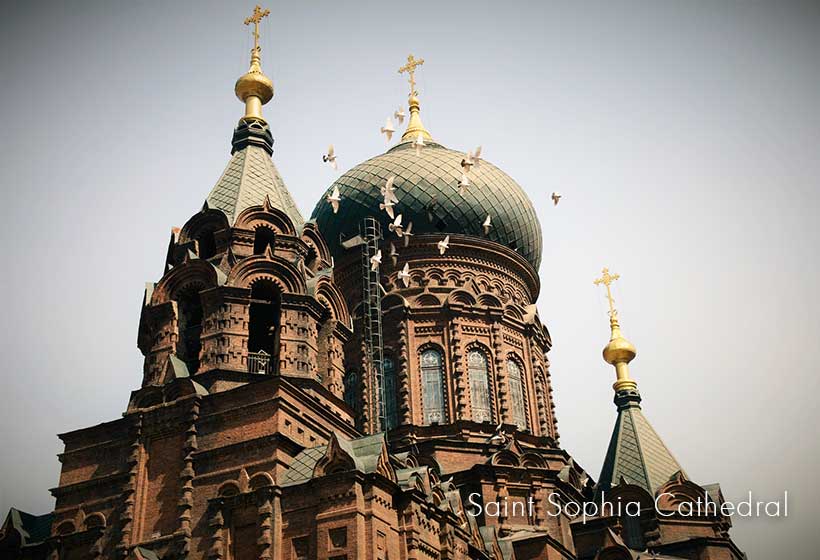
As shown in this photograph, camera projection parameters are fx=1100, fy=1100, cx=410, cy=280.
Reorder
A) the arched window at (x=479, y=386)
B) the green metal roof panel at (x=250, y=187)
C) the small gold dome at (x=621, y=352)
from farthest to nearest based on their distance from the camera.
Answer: the small gold dome at (x=621, y=352) → the arched window at (x=479, y=386) → the green metal roof panel at (x=250, y=187)

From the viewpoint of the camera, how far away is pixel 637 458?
29922 millimetres

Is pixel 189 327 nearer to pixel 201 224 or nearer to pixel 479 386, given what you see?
pixel 201 224

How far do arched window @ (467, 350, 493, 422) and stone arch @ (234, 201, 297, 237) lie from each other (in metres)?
7.00

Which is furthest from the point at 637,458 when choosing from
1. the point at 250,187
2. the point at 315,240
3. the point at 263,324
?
the point at 250,187

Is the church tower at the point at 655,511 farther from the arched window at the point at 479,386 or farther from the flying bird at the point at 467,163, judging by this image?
the flying bird at the point at 467,163

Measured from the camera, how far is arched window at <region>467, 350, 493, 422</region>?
2755 centimetres

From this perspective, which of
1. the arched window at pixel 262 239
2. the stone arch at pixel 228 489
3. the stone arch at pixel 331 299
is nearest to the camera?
the stone arch at pixel 228 489

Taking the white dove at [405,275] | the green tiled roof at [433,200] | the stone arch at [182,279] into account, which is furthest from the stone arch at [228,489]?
the green tiled roof at [433,200]

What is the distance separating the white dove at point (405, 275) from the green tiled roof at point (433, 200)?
127cm

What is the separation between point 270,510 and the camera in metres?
18.5

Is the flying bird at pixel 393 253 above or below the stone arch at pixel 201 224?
above

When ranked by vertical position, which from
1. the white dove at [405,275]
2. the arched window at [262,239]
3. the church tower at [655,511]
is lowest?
the church tower at [655,511]

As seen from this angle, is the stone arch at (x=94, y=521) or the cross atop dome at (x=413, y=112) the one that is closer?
the stone arch at (x=94, y=521)

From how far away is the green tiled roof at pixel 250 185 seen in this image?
23.7 meters
